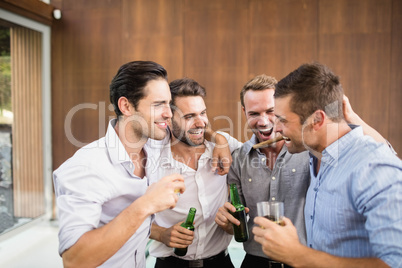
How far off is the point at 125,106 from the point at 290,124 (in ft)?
2.56

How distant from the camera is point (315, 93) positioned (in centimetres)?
132

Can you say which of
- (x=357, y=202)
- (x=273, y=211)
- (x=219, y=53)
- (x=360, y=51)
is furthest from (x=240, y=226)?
(x=360, y=51)

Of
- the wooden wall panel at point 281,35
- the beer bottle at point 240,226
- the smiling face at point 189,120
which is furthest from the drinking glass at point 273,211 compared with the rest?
the wooden wall panel at point 281,35

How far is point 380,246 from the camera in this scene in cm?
97

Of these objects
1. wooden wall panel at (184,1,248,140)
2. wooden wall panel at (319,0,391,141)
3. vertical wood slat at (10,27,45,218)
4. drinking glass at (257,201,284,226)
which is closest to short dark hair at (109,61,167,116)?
drinking glass at (257,201,284,226)

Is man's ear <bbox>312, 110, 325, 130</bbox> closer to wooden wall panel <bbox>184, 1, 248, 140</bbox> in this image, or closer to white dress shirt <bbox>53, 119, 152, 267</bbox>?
white dress shirt <bbox>53, 119, 152, 267</bbox>

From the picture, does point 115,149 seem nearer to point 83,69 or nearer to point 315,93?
point 315,93

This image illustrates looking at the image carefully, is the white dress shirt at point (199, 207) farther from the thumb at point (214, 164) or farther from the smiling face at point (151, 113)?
the smiling face at point (151, 113)

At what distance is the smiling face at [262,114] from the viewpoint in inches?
76.0

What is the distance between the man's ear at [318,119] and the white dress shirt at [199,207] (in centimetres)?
78

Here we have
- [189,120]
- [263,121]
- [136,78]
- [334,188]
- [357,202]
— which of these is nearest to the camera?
[357,202]

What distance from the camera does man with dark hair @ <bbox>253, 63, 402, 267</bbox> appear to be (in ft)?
3.22

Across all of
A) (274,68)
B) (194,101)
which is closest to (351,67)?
(274,68)

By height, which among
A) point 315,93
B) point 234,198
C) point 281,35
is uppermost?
point 281,35
